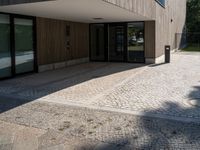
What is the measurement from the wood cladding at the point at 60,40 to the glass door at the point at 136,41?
2.88m

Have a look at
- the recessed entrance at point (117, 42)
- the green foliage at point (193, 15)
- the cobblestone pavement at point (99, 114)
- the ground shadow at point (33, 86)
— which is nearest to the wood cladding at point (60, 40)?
the recessed entrance at point (117, 42)

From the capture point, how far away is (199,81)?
1029 cm

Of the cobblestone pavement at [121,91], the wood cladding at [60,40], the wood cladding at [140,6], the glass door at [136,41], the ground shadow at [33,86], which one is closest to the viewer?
the cobblestone pavement at [121,91]

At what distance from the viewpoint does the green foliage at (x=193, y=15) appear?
1577 inches

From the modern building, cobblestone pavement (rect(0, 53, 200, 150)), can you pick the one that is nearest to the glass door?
the modern building

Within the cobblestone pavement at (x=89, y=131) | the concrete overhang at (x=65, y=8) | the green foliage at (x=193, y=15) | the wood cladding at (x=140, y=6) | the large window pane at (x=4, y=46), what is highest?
the green foliage at (x=193, y=15)

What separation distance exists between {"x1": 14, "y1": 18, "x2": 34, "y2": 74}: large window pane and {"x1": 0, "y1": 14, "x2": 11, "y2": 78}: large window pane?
464 millimetres

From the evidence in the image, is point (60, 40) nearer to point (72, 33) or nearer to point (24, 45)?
point (72, 33)

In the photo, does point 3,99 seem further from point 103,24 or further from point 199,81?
point 103,24

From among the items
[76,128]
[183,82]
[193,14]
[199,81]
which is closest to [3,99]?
[76,128]

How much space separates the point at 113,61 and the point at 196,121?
39.5ft

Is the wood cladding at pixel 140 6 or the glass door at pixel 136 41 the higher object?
the wood cladding at pixel 140 6

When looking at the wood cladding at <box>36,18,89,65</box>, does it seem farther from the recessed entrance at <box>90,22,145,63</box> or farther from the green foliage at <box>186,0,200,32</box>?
the green foliage at <box>186,0,200,32</box>

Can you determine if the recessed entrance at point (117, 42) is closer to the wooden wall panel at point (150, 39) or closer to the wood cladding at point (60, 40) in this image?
the wooden wall panel at point (150, 39)
